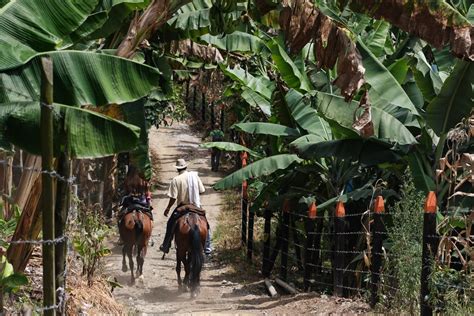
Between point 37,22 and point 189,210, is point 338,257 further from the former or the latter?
point 37,22

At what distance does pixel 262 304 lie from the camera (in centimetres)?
1470

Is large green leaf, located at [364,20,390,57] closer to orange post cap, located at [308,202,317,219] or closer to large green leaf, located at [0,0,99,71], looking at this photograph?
orange post cap, located at [308,202,317,219]

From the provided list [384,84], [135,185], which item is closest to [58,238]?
[384,84]

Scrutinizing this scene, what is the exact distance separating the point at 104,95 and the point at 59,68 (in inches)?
16.4

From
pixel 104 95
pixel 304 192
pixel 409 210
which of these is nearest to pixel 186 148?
pixel 304 192

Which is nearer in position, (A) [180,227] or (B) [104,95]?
(B) [104,95]

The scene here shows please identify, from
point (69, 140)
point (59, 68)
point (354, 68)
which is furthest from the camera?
point (354, 68)

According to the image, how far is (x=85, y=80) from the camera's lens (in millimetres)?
7613

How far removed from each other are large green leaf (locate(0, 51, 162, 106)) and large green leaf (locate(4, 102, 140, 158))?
53cm

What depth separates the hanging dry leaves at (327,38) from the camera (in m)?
9.21

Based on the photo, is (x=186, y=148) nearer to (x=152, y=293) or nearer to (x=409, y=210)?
(x=152, y=293)

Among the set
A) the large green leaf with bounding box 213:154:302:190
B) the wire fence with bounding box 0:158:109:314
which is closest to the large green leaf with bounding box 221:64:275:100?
the large green leaf with bounding box 213:154:302:190

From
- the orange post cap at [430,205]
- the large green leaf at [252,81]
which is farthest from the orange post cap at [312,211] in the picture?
the orange post cap at [430,205]

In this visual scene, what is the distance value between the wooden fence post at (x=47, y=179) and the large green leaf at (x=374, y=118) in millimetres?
7005
